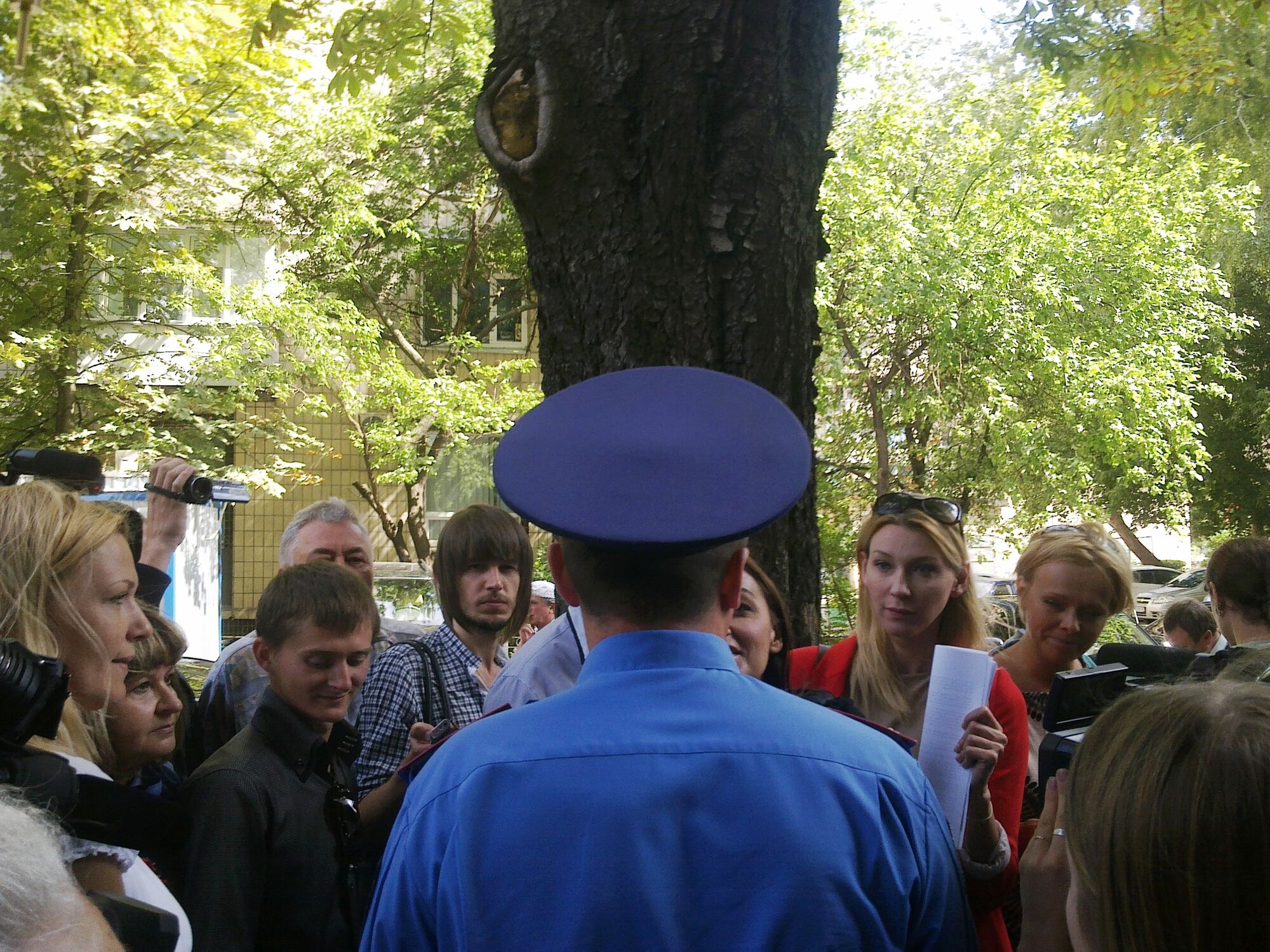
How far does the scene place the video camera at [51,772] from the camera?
1498 mm

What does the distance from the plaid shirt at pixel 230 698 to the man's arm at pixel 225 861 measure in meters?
1.02

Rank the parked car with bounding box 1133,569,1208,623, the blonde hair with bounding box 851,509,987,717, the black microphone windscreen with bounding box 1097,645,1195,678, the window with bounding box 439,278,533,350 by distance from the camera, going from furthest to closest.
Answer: the parked car with bounding box 1133,569,1208,623 < the window with bounding box 439,278,533,350 < the blonde hair with bounding box 851,509,987,717 < the black microphone windscreen with bounding box 1097,645,1195,678

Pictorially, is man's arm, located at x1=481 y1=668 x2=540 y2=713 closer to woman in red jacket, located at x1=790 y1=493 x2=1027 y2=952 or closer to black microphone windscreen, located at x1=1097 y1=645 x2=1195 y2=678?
woman in red jacket, located at x1=790 y1=493 x2=1027 y2=952

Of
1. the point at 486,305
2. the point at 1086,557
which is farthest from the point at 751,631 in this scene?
the point at 486,305

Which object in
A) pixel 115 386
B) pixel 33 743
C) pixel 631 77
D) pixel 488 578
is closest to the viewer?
pixel 33 743

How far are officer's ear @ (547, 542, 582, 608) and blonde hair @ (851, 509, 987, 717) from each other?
1572 millimetres

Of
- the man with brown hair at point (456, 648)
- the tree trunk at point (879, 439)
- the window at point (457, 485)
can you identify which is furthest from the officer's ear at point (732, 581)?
the window at point (457, 485)

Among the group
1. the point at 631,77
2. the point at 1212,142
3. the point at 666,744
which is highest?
the point at 1212,142

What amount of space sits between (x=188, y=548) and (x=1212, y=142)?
14135mm

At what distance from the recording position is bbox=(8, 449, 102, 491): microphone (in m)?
3.27

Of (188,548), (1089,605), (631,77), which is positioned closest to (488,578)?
(631,77)

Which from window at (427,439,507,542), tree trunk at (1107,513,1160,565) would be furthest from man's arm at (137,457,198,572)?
tree trunk at (1107,513,1160,565)

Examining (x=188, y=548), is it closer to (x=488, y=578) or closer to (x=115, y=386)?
(x=115, y=386)

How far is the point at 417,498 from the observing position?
1847 cm
